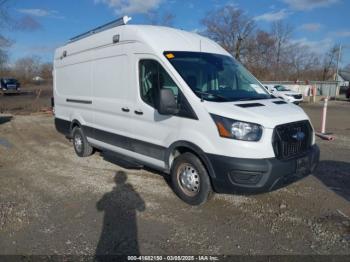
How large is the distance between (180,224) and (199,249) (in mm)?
638

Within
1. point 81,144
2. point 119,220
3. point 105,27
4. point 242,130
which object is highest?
point 105,27

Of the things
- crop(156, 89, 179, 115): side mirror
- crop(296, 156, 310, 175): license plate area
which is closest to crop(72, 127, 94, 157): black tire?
crop(156, 89, 179, 115): side mirror

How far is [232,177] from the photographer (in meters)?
4.07

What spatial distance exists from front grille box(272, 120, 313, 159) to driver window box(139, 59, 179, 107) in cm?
153

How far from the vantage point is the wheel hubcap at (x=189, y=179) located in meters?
4.61

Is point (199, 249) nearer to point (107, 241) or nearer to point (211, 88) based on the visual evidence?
point (107, 241)

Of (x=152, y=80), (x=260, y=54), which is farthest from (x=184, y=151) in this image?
(x=260, y=54)

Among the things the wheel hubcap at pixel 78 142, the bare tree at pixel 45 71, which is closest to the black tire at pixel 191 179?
the wheel hubcap at pixel 78 142

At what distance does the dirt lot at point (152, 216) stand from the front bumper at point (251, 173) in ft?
1.59

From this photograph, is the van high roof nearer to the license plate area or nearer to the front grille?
the front grille

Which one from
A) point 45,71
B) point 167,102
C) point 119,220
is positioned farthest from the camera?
point 45,71

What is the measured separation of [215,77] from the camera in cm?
495

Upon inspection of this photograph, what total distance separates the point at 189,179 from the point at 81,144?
3.80 metres

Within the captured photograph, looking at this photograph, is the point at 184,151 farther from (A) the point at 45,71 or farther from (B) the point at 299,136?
(A) the point at 45,71
